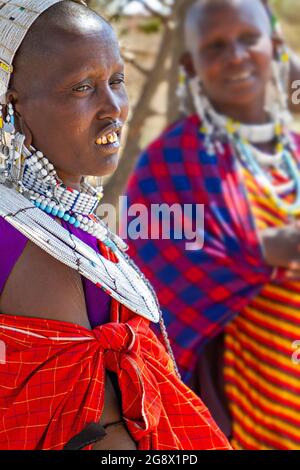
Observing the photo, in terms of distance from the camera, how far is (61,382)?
1861 millimetres

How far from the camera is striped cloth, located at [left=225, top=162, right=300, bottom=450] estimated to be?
3617 mm

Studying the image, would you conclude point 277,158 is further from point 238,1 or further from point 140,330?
point 140,330

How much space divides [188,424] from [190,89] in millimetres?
2170

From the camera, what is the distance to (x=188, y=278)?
3.74m

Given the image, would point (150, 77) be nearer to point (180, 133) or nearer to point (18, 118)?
point (180, 133)

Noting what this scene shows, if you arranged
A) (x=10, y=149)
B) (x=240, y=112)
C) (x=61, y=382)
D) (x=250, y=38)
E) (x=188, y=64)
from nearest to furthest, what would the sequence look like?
(x=61, y=382)
(x=10, y=149)
(x=250, y=38)
(x=240, y=112)
(x=188, y=64)

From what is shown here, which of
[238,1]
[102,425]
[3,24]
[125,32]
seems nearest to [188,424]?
[102,425]

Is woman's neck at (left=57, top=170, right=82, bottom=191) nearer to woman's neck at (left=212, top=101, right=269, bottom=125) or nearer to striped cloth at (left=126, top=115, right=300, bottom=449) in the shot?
striped cloth at (left=126, top=115, right=300, bottom=449)

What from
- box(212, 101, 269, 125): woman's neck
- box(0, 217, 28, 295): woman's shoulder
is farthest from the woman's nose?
box(0, 217, 28, 295): woman's shoulder

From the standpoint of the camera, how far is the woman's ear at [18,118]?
6.47 feet

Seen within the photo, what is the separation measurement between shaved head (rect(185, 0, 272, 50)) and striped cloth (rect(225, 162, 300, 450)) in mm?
749

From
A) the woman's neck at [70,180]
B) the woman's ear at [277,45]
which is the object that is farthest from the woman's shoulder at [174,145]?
the woman's neck at [70,180]

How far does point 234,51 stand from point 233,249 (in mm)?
815

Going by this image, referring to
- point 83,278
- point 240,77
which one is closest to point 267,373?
point 240,77
